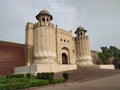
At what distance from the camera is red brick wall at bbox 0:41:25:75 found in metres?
22.4

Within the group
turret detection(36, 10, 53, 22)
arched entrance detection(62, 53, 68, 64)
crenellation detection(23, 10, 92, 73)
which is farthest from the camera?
arched entrance detection(62, 53, 68, 64)

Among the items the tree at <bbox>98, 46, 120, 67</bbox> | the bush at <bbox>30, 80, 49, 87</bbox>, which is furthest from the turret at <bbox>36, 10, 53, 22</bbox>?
the tree at <bbox>98, 46, 120, 67</bbox>

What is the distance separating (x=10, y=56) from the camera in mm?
23531

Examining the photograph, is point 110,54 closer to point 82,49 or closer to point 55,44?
point 82,49

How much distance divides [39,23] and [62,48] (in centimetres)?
685

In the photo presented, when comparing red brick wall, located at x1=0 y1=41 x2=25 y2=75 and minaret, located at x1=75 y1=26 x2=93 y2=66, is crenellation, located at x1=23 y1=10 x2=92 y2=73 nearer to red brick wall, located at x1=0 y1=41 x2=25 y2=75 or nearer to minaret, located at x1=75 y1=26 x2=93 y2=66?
minaret, located at x1=75 y1=26 x2=93 y2=66

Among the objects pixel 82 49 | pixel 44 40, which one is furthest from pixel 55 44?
pixel 82 49

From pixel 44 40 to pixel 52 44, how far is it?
1679 mm

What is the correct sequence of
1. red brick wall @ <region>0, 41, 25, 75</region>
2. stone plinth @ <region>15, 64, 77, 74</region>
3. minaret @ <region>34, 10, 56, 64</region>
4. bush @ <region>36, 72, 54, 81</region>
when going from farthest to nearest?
minaret @ <region>34, 10, 56, 64</region> < red brick wall @ <region>0, 41, 25, 75</region> < stone plinth @ <region>15, 64, 77, 74</region> < bush @ <region>36, 72, 54, 81</region>

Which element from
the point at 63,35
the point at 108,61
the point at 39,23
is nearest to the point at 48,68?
the point at 39,23

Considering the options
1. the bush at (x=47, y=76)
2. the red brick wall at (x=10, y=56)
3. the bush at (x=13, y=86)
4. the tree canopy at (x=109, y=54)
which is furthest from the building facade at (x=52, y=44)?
the bush at (x=13, y=86)

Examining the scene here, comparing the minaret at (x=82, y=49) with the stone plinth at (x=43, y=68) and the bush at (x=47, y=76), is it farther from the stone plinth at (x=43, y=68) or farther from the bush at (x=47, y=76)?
the bush at (x=47, y=76)

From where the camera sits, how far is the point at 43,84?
13.3m

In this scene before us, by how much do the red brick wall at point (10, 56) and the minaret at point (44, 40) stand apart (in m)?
2.31
